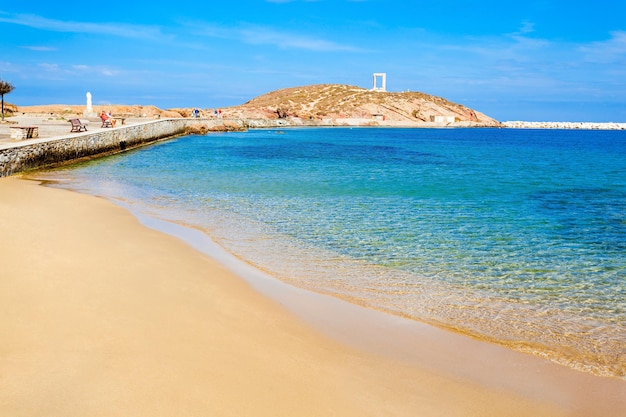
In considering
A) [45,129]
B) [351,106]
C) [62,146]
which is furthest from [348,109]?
[62,146]

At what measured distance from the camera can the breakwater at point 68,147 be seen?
57.2 ft

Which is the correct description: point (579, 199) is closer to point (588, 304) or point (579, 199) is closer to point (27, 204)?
point (588, 304)

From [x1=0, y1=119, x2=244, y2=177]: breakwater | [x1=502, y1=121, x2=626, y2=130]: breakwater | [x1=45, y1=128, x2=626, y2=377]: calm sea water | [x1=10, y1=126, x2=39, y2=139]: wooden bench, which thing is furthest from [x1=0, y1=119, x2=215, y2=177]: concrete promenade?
[x1=502, y1=121, x2=626, y2=130]: breakwater

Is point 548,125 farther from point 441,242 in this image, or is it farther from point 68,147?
point 441,242

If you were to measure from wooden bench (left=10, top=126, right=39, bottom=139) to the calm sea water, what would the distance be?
314 cm

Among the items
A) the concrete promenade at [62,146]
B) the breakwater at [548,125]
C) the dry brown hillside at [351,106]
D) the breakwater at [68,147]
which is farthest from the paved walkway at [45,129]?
the breakwater at [548,125]

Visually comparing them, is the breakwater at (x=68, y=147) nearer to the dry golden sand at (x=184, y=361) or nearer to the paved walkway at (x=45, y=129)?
the paved walkway at (x=45, y=129)

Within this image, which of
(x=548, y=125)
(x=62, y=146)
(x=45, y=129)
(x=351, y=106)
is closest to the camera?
(x=62, y=146)

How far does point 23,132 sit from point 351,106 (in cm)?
10336

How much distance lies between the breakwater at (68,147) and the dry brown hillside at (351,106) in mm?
67274

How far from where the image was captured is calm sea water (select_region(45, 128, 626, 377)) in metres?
5.96

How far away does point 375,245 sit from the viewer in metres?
9.31

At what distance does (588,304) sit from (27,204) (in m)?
10.7

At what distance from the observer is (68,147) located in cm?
2280
